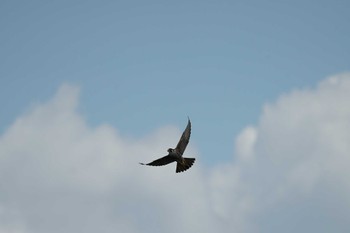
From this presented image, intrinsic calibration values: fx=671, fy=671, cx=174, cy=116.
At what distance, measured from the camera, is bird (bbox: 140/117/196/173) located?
Answer: 4719 centimetres

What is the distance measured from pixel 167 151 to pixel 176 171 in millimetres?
1710

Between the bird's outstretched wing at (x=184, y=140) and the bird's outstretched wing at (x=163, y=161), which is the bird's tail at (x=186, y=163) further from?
the bird's outstretched wing at (x=184, y=140)

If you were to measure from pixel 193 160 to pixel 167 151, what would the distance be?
205cm

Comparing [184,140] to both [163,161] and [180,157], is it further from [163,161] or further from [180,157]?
[163,161]

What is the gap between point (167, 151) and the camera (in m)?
47.7

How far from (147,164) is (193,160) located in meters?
3.44

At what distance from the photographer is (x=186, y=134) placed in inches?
1860

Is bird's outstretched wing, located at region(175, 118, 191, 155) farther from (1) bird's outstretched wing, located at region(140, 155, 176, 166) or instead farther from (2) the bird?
(1) bird's outstretched wing, located at region(140, 155, 176, 166)

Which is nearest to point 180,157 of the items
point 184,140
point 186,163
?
point 186,163

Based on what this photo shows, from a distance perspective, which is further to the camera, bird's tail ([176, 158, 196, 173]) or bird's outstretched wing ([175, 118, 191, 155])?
bird's tail ([176, 158, 196, 173])

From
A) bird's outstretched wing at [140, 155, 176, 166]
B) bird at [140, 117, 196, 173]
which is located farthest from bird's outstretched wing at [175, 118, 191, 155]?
bird's outstretched wing at [140, 155, 176, 166]

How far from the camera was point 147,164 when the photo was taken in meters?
47.1

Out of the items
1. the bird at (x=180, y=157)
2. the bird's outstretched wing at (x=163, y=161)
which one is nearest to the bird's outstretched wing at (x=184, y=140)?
the bird at (x=180, y=157)

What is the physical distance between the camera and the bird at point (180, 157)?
47188 mm
